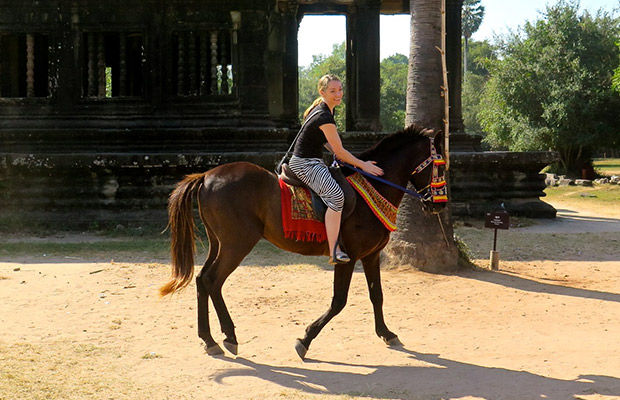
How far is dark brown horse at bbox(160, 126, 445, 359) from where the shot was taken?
553cm

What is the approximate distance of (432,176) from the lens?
5824 mm

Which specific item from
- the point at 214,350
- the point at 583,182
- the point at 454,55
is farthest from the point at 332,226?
the point at 583,182

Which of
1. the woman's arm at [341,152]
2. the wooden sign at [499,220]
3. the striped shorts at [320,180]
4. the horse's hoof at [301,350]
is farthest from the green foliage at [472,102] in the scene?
the horse's hoof at [301,350]

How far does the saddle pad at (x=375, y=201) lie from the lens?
5602mm

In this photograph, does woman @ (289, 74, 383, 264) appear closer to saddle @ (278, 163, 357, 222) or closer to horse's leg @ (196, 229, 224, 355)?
saddle @ (278, 163, 357, 222)

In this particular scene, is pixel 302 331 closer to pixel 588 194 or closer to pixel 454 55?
pixel 454 55

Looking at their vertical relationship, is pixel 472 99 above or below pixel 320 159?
above

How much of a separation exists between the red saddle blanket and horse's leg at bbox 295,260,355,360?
0.31m

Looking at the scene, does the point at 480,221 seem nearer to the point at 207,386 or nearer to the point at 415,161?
the point at 415,161

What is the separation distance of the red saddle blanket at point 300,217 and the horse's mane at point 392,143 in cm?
72

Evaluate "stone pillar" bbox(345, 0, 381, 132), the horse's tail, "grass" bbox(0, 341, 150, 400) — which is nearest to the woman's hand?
the horse's tail

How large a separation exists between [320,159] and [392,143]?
698 millimetres

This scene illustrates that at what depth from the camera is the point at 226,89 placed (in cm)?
1324

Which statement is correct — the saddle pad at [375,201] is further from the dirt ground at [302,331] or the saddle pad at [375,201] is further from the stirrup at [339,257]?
the dirt ground at [302,331]
